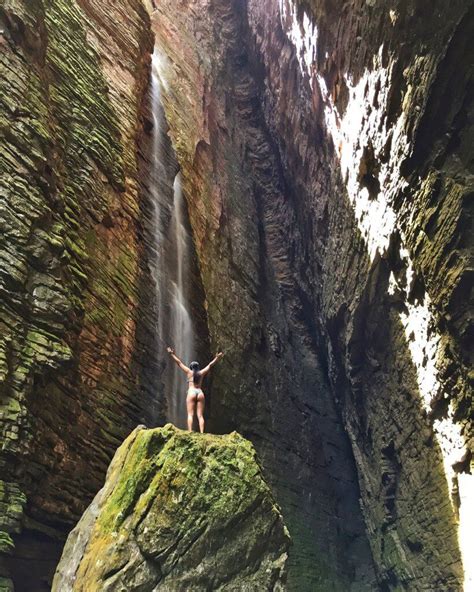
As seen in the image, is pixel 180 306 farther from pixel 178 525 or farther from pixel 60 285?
pixel 178 525

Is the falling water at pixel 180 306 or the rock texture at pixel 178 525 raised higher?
the falling water at pixel 180 306

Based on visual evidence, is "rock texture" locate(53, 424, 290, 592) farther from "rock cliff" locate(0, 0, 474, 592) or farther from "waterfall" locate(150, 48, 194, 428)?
"waterfall" locate(150, 48, 194, 428)

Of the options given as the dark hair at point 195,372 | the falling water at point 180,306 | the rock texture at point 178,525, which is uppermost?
the falling water at point 180,306

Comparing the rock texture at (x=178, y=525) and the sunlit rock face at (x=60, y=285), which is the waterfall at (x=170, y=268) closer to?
the sunlit rock face at (x=60, y=285)

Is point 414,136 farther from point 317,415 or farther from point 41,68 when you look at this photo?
point 317,415

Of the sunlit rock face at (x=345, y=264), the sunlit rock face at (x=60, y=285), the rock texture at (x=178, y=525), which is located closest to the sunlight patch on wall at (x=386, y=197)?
the sunlit rock face at (x=345, y=264)

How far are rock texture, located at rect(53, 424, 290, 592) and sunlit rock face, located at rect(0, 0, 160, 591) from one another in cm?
130

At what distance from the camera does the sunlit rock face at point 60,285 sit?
22.4 ft

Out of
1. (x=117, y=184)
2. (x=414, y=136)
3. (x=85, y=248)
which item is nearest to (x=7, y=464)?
(x=85, y=248)

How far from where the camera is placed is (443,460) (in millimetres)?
10172

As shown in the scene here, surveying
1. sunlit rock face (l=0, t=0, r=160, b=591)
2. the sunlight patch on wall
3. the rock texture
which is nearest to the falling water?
sunlit rock face (l=0, t=0, r=160, b=591)

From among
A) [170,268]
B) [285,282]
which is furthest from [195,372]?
[285,282]

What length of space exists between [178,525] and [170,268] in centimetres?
765

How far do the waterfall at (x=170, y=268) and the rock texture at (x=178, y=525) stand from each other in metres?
4.35
